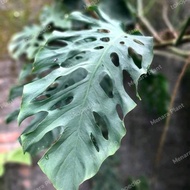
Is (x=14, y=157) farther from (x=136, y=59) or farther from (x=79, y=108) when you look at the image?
(x=79, y=108)

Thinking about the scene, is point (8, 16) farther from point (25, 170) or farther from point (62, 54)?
point (62, 54)

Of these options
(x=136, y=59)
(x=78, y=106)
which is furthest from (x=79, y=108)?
(x=136, y=59)

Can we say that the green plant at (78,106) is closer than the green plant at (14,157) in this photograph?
Yes

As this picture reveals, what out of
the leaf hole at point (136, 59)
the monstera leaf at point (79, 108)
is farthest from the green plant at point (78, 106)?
the leaf hole at point (136, 59)

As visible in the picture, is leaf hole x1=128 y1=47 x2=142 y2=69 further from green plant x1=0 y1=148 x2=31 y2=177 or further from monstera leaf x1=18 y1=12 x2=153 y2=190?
green plant x1=0 y1=148 x2=31 y2=177

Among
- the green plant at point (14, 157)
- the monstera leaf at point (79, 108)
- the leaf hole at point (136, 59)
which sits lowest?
the monstera leaf at point (79, 108)

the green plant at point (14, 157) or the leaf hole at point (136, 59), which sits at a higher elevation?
the leaf hole at point (136, 59)

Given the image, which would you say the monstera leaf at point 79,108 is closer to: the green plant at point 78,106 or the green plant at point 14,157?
the green plant at point 78,106

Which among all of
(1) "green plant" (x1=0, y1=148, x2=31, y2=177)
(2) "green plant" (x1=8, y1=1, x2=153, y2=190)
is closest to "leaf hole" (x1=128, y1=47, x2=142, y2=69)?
(2) "green plant" (x1=8, y1=1, x2=153, y2=190)

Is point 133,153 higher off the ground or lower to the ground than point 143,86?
lower

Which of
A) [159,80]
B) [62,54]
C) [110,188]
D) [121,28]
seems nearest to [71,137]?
[62,54]
